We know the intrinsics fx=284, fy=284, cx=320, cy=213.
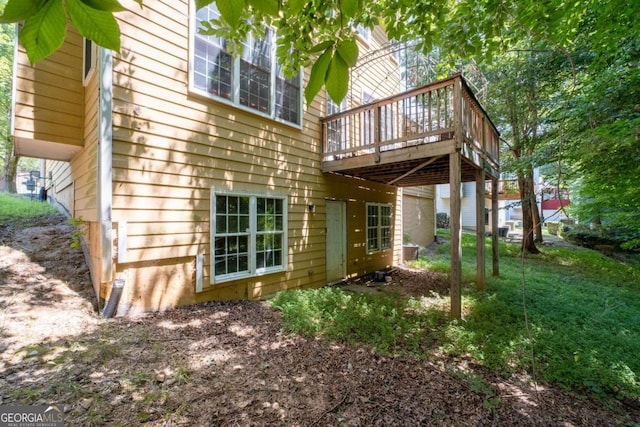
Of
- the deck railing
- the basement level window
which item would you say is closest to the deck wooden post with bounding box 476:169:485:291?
the deck railing

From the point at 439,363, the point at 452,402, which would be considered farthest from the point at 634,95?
the point at 452,402

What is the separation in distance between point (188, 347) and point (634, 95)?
8.24 metres

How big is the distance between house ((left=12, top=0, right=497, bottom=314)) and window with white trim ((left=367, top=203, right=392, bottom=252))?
6.76 feet

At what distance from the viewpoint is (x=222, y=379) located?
2.70m

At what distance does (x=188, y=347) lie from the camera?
126 inches

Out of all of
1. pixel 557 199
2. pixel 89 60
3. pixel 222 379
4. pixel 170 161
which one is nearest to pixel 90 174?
pixel 170 161

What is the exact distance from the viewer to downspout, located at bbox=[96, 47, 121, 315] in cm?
353

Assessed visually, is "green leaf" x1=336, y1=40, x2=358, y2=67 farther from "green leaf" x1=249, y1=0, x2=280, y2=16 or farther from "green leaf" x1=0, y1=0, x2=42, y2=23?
"green leaf" x1=0, y1=0, x2=42, y2=23

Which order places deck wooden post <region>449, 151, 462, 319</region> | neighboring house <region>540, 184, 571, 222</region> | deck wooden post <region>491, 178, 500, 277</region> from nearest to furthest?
neighboring house <region>540, 184, 571, 222</region>, deck wooden post <region>449, 151, 462, 319</region>, deck wooden post <region>491, 178, 500, 277</region>

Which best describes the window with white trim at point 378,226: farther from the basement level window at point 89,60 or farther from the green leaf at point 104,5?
the green leaf at point 104,5

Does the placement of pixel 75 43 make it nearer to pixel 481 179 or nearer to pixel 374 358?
pixel 374 358

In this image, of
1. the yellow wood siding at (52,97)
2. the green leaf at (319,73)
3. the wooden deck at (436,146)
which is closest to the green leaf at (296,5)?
the green leaf at (319,73)

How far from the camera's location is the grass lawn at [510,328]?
10.6 feet

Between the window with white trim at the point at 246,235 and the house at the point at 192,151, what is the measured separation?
0.08 feet
